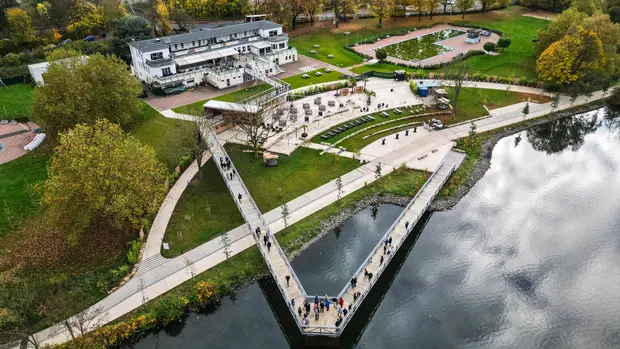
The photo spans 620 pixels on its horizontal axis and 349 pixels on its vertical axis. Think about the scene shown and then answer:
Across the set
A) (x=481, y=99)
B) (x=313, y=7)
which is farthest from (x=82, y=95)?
(x=313, y=7)

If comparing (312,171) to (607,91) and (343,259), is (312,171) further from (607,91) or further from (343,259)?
(607,91)

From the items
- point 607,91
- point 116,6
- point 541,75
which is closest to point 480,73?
point 541,75

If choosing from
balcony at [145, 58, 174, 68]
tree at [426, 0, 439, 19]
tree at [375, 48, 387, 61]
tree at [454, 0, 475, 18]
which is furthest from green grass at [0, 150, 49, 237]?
tree at [454, 0, 475, 18]

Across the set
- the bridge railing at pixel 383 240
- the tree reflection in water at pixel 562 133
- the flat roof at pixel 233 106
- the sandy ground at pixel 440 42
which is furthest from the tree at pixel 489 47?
the flat roof at pixel 233 106

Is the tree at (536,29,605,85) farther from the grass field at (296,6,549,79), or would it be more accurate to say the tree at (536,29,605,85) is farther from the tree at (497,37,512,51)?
the tree at (497,37,512,51)

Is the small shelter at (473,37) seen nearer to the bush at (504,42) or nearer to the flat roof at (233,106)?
the bush at (504,42)
